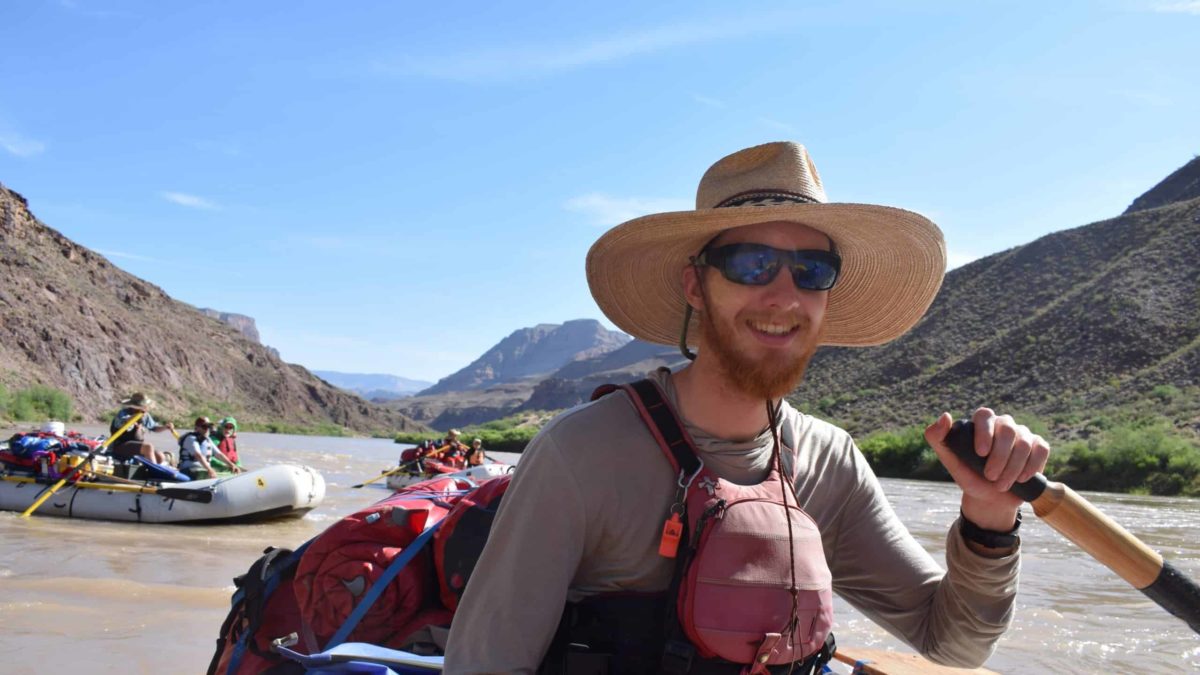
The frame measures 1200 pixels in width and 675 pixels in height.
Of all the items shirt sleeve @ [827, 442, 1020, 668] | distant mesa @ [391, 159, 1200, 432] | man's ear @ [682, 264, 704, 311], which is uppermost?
distant mesa @ [391, 159, 1200, 432]

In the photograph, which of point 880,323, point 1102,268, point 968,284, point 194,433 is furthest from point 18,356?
point 880,323

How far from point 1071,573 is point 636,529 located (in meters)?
9.63

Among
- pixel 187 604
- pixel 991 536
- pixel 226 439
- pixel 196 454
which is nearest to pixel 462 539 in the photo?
pixel 991 536

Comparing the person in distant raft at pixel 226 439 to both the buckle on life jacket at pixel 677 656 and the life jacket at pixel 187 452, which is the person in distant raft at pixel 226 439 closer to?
the life jacket at pixel 187 452

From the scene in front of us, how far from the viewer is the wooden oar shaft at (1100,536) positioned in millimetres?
1630

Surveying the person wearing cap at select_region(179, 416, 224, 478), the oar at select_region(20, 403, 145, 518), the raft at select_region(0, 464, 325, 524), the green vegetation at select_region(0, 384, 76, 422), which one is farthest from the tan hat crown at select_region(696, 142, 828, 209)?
the green vegetation at select_region(0, 384, 76, 422)

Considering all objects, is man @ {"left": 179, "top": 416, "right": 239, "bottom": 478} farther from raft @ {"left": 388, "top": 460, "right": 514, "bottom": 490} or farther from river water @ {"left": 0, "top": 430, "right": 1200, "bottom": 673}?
raft @ {"left": 388, "top": 460, "right": 514, "bottom": 490}

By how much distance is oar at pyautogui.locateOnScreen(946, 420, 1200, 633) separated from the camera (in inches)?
63.2

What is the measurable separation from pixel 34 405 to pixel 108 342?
23.9 metres

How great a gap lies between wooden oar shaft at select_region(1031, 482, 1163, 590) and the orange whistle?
26.3 inches

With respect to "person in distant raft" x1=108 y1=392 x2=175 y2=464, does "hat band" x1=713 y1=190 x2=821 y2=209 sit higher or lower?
higher

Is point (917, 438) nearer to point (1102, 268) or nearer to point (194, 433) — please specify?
point (1102, 268)

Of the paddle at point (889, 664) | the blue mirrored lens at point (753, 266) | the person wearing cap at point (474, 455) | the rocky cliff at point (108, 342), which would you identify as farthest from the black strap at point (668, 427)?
the rocky cliff at point (108, 342)

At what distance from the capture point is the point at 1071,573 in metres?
9.73
